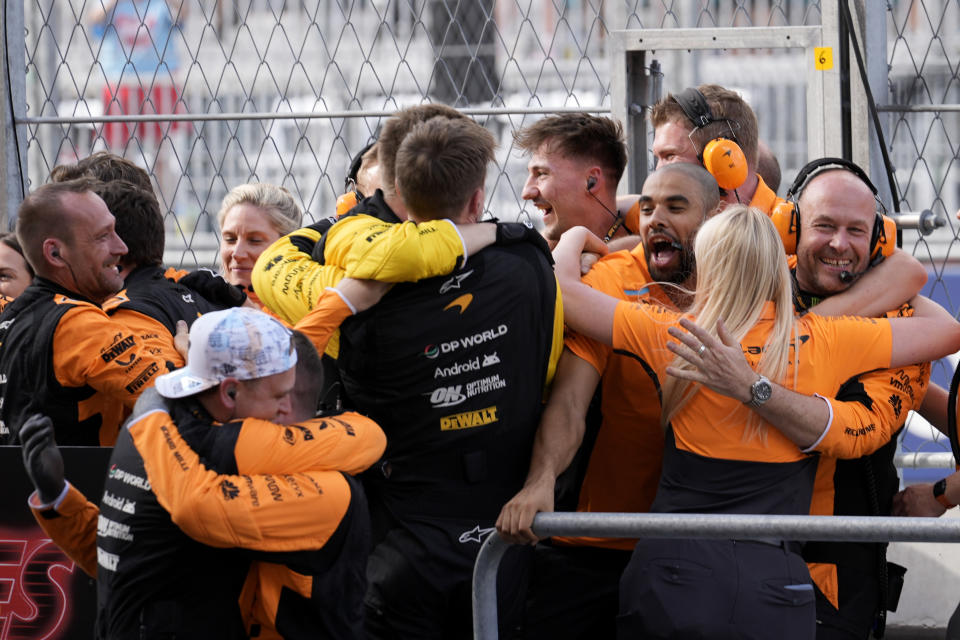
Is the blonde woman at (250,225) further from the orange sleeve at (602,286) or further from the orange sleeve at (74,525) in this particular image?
the orange sleeve at (74,525)

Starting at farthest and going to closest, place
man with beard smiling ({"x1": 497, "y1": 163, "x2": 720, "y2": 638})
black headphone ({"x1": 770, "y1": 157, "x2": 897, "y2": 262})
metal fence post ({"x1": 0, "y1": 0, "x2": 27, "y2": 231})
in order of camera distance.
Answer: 1. metal fence post ({"x1": 0, "y1": 0, "x2": 27, "y2": 231})
2. black headphone ({"x1": 770, "y1": 157, "x2": 897, "y2": 262})
3. man with beard smiling ({"x1": 497, "y1": 163, "x2": 720, "y2": 638})

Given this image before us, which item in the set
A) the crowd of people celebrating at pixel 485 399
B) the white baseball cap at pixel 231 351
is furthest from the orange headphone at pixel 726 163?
the white baseball cap at pixel 231 351

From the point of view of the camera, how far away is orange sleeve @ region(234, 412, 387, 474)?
2.22 meters

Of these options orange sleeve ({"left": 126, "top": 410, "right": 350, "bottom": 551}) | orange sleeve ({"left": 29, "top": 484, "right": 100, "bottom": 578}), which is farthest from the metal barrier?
orange sleeve ({"left": 29, "top": 484, "right": 100, "bottom": 578})

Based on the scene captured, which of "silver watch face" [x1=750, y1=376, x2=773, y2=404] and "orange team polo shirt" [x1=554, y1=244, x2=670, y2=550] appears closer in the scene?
"silver watch face" [x1=750, y1=376, x2=773, y2=404]

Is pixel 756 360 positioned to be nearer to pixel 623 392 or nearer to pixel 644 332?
pixel 644 332

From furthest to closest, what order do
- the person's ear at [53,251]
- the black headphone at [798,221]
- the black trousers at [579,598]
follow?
the person's ear at [53,251]
the black trousers at [579,598]
the black headphone at [798,221]

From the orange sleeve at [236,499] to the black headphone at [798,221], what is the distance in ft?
4.93

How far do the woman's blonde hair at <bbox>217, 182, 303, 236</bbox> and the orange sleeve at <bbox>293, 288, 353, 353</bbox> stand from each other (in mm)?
1787

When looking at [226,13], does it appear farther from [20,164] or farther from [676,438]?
[676,438]

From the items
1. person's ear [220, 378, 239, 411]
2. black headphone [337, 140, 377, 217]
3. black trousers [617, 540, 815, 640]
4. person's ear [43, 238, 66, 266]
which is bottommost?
black trousers [617, 540, 815, 640]

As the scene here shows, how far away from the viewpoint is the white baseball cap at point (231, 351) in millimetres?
2248

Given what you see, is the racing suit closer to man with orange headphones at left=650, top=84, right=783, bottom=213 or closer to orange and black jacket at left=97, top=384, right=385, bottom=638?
orange and black jacket at left=97, top=384, right=385, bottom=638

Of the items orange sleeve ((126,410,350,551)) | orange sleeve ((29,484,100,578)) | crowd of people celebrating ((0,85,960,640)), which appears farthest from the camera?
orange sleeve ((29,484,100,578))
